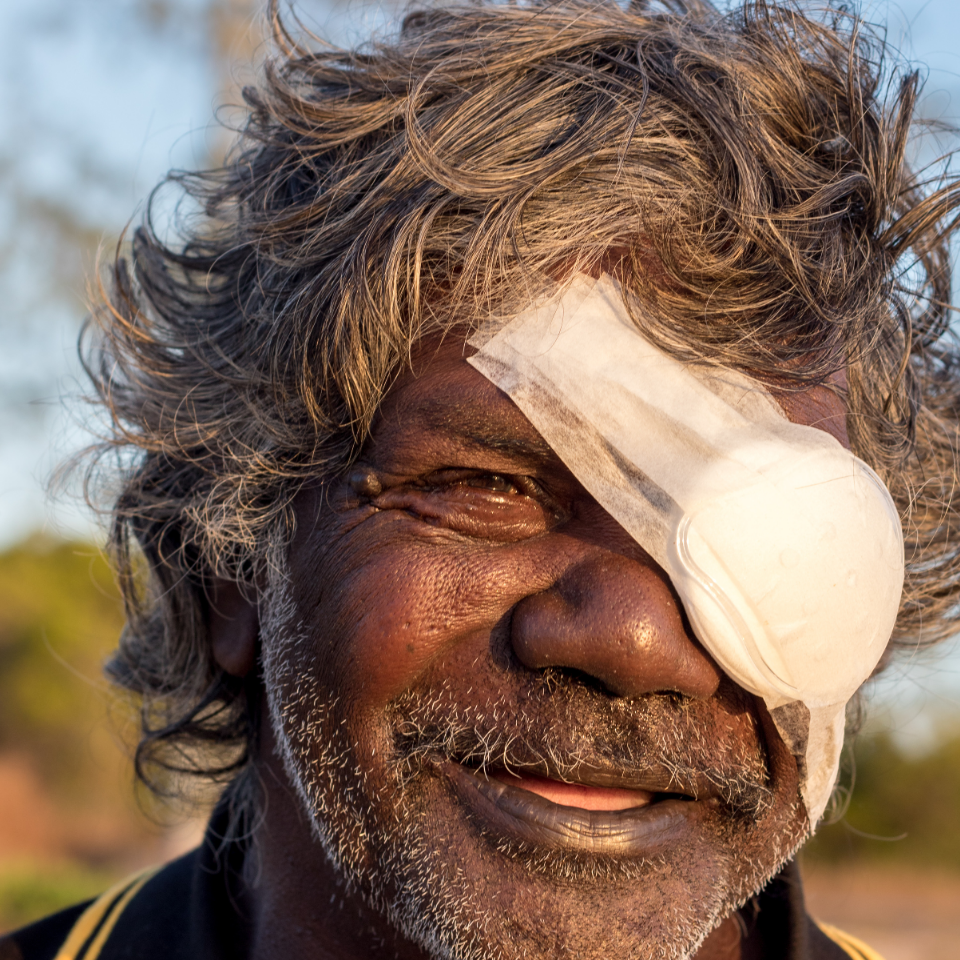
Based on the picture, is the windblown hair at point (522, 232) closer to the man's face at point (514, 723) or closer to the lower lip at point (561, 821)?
the man's face at point (514, 723)

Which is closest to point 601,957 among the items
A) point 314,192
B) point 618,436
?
point 618,436

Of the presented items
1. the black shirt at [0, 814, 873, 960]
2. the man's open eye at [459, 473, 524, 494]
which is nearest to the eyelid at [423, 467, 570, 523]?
the man's open eye at [459, 473, 524, 494]

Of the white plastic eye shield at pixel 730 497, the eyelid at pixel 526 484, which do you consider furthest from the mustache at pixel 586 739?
the eyelid at pixel 526 484

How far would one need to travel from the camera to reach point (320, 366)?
1.94 metres

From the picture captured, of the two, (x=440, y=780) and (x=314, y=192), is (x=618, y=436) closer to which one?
(x=440, y=780)

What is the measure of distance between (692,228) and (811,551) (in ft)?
2.07

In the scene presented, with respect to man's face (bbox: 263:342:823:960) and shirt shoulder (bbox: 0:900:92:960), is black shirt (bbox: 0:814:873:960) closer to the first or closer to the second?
shirt shoulder (bbox: 0:900:92:960)

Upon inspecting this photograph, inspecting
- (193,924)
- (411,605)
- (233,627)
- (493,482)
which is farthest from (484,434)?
(193,924)

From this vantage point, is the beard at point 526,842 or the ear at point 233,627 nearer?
the beard at point 526,842

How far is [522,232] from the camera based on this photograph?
181 centimetres

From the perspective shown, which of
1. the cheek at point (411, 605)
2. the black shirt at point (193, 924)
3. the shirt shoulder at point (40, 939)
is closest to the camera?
the cheek at point (411, 605)

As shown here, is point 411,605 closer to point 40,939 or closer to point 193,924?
point 193,924

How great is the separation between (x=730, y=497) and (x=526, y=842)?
25.3 inches

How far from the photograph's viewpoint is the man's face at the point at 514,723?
5.33ft
